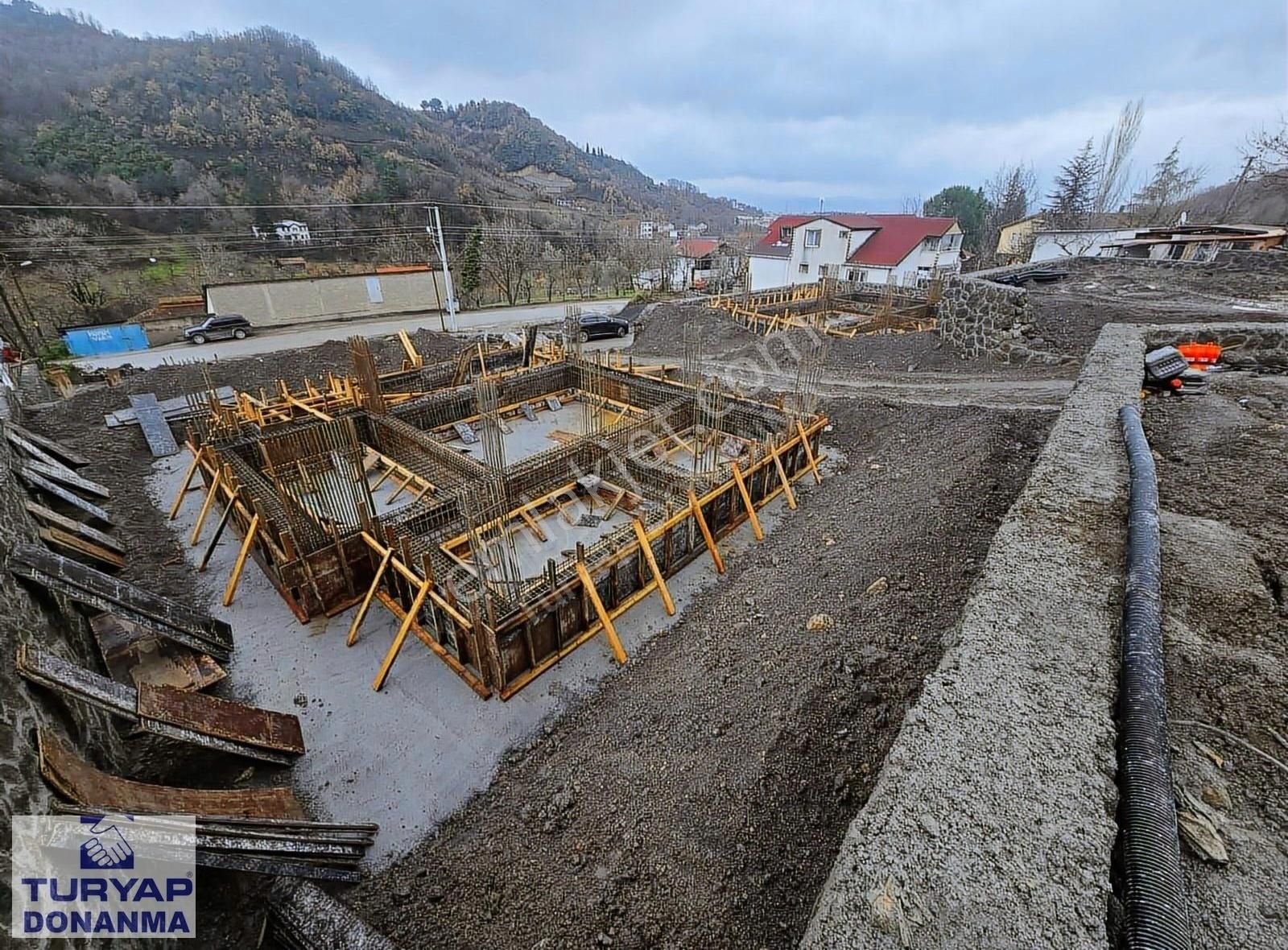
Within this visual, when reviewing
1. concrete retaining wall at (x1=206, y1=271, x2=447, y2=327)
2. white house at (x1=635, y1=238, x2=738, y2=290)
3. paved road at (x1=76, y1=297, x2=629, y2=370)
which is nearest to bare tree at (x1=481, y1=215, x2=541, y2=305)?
paved road at (x1=76, y1=297, x2=629, y2=370)

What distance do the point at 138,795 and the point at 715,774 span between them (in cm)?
403

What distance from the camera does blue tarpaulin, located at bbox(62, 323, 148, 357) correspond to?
63.5 ft

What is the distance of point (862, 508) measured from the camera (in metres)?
7.38

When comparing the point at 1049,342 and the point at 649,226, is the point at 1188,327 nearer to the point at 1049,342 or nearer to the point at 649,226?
the point at 1049,342

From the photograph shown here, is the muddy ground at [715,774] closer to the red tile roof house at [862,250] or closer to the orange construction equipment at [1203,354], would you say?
the orange construction equipment at [1203,354]

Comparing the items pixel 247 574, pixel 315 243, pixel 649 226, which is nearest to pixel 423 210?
pixel 315 243

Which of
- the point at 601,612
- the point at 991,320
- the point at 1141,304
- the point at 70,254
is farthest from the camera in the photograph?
the point at 70,254

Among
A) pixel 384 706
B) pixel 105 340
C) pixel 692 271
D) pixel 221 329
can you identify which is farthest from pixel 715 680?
pixel 692 271

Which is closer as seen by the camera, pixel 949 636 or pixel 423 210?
pixel 949 636

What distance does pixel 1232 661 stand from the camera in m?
2.51

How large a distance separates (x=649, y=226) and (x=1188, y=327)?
206 feet

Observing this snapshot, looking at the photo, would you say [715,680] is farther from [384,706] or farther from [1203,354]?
[1203,354]

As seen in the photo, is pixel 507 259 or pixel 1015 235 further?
pixel 1015 235

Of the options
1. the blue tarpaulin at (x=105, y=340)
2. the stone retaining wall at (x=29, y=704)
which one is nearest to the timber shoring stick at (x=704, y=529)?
the stone retaining wall at (x=29, y=704)
